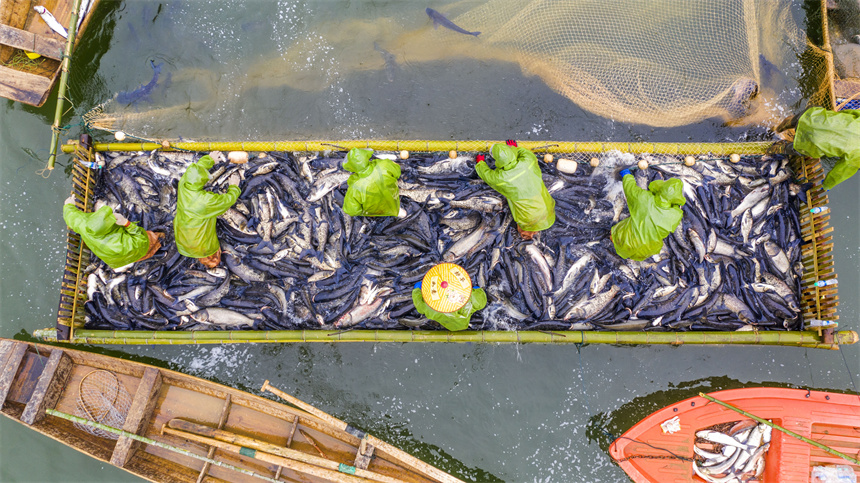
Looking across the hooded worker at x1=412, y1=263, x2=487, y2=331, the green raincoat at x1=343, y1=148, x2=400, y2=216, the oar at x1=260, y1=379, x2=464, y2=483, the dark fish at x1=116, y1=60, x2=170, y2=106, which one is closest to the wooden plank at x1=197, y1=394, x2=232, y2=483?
the oar at x1=260, y1=379, x2=464, y2=483

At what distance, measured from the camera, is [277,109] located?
6.23m

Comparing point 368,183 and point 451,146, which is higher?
point 451,146

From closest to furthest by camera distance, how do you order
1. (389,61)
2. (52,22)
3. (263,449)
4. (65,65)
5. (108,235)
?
(108,235), (263,449), (65,65), (52,22), (389,61)

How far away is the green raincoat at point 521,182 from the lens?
4.89 meters

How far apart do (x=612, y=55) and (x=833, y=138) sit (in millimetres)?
2764

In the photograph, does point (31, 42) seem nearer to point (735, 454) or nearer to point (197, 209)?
point (197, 209)

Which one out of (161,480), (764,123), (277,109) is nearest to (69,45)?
(277,109)

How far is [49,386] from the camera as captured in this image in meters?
5.32

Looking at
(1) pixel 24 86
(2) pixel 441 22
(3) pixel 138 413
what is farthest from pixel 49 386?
(2) pixel 441 22

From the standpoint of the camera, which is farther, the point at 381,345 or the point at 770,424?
the point at 381,345

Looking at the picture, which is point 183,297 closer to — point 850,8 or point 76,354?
point 76,354

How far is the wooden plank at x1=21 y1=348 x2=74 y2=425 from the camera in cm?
517

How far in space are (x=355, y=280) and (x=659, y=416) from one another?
14.2 feet

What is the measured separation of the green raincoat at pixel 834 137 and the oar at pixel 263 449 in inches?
251
